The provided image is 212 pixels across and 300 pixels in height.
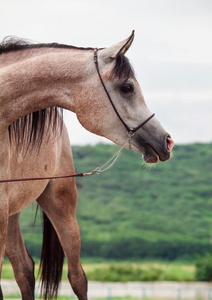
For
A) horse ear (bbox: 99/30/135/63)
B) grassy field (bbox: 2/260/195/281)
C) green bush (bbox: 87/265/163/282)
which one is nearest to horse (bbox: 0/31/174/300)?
horse ear (bbox: 99/30/135/63)

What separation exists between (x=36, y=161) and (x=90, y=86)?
1259 mm

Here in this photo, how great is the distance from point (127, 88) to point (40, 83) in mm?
652

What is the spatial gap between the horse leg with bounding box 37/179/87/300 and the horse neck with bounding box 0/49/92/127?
1748 millimetres

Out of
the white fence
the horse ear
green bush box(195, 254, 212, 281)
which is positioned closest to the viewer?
the horse ear

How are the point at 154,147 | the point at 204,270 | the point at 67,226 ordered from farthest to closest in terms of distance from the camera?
1. the point at 204,270
2. the point at 67,226
3. the point at 154,147

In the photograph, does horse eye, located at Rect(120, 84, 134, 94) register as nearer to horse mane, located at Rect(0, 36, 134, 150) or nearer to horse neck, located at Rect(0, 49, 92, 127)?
horse mane, located at Rect(0, 36, 134, 150)

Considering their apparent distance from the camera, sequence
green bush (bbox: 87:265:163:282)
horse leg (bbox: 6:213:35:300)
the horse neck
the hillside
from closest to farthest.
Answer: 1. the horse neck
2. horse leg (bbox: 6:213:35:300)
3. green bush (bbox: 87:265:163:282)
4. the hillside

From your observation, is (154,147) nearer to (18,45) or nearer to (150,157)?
(150,157)

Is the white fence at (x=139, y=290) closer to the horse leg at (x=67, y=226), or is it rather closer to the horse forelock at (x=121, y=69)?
the horse leg at (x=67, y=226)

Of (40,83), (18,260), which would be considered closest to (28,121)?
(40,83)

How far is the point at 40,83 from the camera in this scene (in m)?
4.03

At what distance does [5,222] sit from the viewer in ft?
13.4

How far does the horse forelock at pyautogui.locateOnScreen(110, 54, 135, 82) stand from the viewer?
398 centimetres

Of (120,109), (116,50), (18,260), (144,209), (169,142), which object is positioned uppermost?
(116,50)
